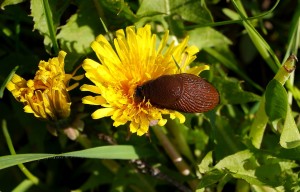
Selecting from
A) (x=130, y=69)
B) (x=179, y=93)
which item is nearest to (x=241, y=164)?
(x=179, y=93)

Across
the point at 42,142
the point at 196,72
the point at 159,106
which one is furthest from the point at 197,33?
the point at 42,142

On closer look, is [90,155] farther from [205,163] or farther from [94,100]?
[205,163]

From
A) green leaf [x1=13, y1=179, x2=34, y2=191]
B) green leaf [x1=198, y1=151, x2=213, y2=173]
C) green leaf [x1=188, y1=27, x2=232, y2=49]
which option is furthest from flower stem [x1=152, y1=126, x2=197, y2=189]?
green leaf [x1=13, y1=179, x2=34, y2=191]

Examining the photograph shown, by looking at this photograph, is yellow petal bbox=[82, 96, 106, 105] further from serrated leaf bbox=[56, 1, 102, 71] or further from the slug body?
serrated leaf bbox=[56, 1, 102, 71]

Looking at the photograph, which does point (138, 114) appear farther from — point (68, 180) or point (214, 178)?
point (68, 180)

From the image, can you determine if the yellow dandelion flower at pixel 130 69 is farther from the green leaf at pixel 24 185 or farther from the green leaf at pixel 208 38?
the green leaf at pixel 24 185

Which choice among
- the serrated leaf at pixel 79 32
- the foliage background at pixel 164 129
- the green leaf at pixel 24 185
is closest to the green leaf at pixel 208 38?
the foliage background at pixel 164 129
